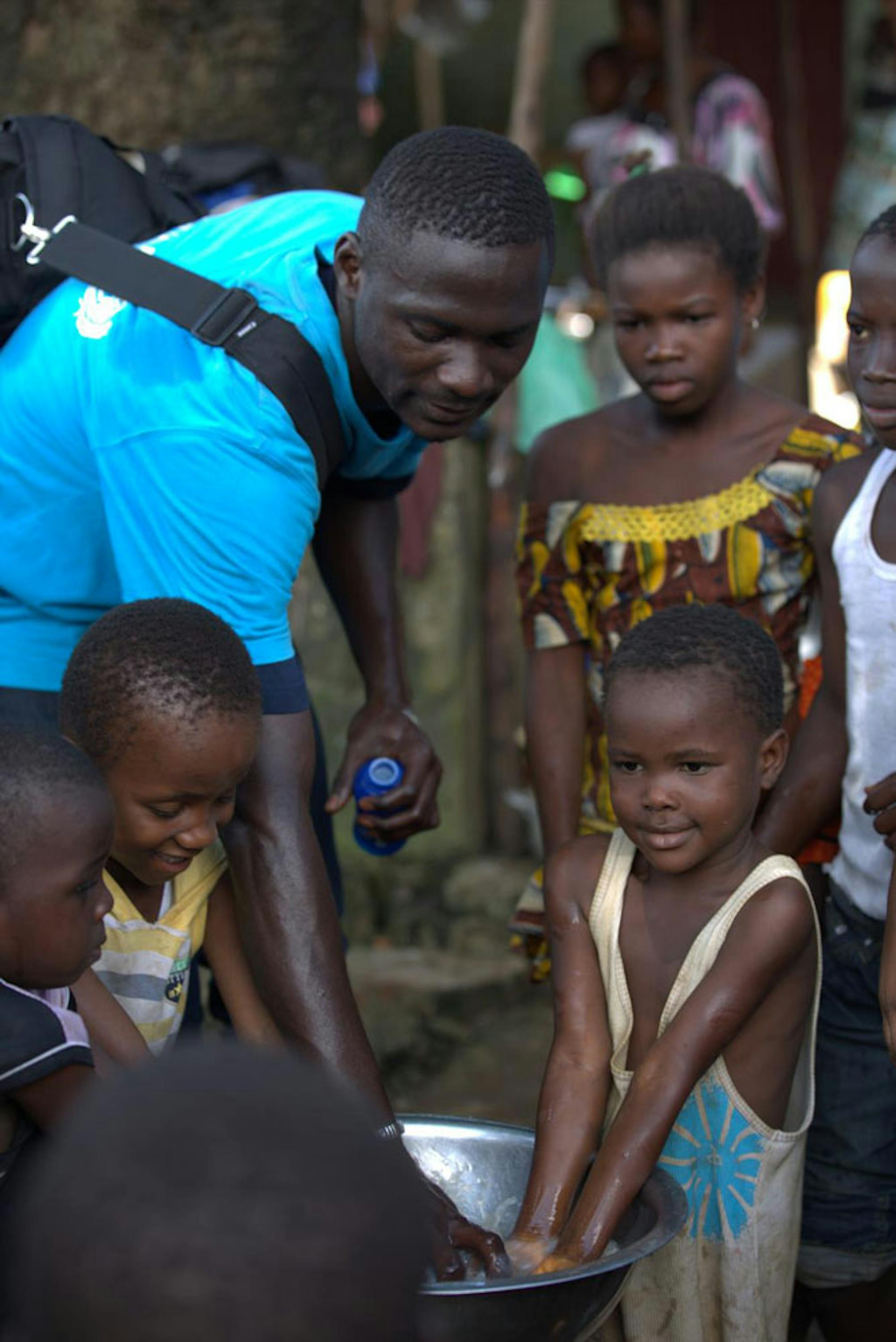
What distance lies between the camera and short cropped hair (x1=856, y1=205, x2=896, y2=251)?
7.97 feet

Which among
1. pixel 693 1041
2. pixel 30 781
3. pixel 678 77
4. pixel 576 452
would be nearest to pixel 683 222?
pixel 576 452

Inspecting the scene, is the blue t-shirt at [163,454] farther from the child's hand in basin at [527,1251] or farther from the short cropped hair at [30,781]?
the child's hand in basin at [527,1251]

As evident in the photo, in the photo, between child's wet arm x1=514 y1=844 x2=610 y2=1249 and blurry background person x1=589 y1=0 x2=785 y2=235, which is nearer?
child's wet arm x1=514 y1=844 x2=610 y2=1249

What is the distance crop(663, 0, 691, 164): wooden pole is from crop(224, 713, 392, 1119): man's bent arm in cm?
314

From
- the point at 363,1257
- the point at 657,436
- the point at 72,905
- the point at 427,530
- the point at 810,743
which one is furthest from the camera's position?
the point at 427,530

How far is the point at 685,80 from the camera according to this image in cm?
527

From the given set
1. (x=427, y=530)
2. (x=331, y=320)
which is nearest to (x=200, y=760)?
(x=331, y=320)

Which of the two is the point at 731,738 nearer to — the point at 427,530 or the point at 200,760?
the point at 200,760

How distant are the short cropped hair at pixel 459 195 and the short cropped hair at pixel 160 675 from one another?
1.74ft

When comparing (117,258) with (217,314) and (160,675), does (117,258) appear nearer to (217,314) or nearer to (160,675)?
(217,314)

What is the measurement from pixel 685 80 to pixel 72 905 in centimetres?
410

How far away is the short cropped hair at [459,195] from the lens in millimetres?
2107

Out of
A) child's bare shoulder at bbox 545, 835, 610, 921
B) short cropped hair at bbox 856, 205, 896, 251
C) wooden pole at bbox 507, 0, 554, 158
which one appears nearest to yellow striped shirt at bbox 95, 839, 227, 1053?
child's bare shoulder at bbox 545, 835, 610, 921

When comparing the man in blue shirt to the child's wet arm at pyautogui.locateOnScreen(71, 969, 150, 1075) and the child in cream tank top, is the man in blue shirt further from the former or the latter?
the child in cream tank top
